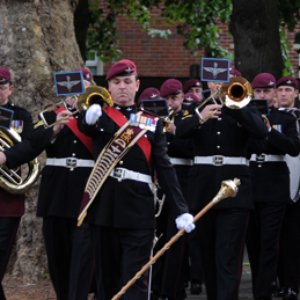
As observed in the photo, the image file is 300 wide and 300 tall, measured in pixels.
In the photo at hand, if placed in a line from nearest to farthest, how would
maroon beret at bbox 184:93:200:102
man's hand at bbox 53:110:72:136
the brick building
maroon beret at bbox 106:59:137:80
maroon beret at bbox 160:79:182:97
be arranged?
1. maroon beret at bbox 106:59:137:80
2. man's hand at bbox 53:110:72:136
3. maroon beret at bbox 160:79:182:97
4. maroon beret at bbox 184:93:200:102
5. the brick building

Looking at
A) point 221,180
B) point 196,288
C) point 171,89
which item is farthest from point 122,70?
point 196,288

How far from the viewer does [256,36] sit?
1667cm

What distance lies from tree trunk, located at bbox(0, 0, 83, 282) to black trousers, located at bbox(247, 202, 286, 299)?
2.21 meters

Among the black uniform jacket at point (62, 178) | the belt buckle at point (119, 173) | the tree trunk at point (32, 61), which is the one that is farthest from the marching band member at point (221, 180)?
the tree trunk at point (32, 61)

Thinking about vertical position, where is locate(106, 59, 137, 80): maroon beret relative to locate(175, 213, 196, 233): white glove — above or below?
above

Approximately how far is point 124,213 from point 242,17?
848 cm

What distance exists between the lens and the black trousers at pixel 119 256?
8.48 m

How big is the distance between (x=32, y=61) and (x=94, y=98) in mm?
3863

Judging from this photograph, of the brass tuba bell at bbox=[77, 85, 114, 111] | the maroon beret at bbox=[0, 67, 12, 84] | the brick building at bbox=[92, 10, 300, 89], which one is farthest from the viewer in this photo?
the brick building at bbox=[92, 10, 300, 89]

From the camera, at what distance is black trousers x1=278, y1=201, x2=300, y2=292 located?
11.8m

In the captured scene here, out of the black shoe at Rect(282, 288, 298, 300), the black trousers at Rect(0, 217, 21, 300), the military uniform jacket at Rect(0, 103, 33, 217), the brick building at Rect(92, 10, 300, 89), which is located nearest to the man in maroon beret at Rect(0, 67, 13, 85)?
the military uniform jacket at Rect(0, 103, 33, 217)

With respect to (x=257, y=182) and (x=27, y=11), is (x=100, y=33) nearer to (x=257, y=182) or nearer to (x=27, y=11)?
(x=27, y=11)

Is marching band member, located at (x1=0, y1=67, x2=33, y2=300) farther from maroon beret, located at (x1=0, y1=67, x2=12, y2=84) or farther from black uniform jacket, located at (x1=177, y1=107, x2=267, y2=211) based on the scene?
black uniform jacket, located at (x1=177, y1=107, x2=267, y2=211)

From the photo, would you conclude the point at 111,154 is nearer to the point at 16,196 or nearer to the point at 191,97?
the point at 16,196
